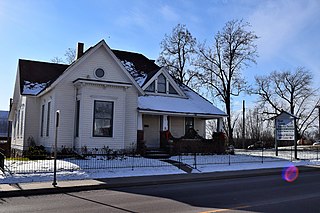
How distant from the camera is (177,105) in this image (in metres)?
28.6

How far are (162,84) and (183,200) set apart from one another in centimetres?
1985

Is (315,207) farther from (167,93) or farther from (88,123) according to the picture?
(167,93)

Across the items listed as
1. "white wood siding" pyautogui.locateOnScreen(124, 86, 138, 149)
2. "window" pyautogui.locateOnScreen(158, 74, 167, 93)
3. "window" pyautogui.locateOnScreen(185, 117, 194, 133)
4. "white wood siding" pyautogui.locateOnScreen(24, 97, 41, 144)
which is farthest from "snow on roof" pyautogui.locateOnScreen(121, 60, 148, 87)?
"white wood siding" pyautogui.locateOnScreen(24, 97, 41, 144)

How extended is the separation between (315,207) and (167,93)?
832 inches

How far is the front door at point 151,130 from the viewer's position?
27969 mm

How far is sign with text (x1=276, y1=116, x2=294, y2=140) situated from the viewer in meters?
27.0

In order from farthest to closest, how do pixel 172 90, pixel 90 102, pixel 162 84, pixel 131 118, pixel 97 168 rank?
pixel 172 90 → pixel 162 84 → pixel 131 118 → pixel 90 102 → pixel 97 168

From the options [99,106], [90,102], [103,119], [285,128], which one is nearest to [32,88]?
[90,102]

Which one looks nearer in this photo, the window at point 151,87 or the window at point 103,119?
the window at point 103,119

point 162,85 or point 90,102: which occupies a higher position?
point 162,85

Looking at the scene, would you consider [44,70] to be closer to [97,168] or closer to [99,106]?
[99,106]

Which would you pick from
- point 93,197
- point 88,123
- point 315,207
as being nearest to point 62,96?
point 88,123

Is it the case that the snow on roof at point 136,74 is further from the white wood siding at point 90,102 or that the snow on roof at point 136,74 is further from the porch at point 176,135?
the white wood siding at point 90,102

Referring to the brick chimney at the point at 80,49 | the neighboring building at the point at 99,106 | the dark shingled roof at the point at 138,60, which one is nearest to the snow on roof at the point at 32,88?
the neighboring building at the point at 99,106
